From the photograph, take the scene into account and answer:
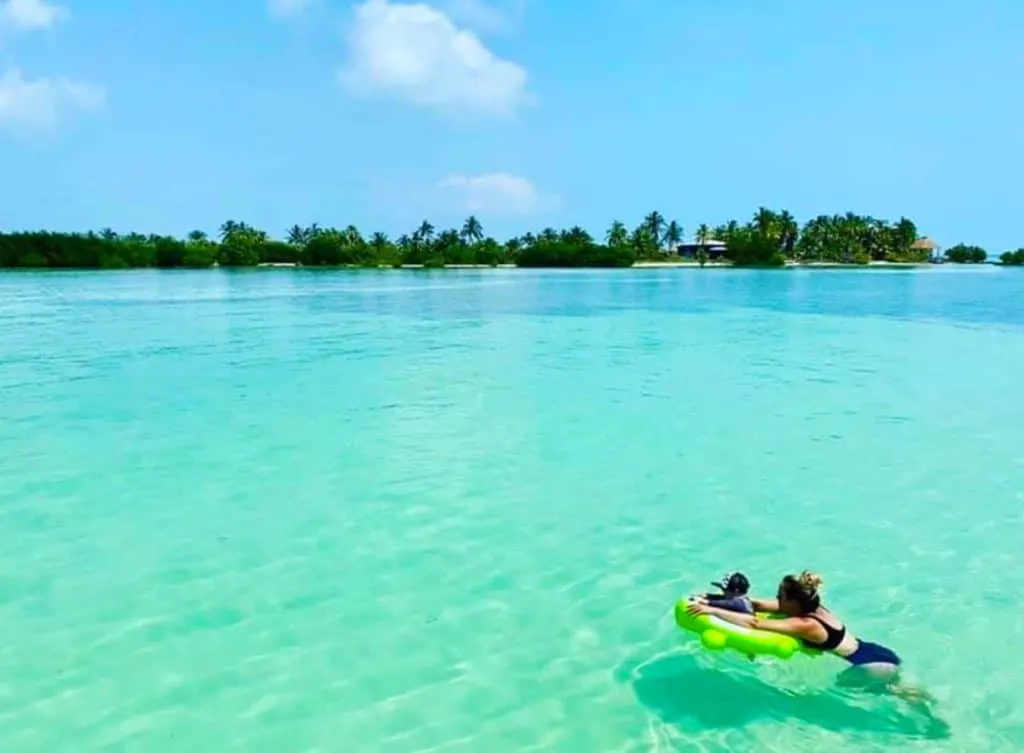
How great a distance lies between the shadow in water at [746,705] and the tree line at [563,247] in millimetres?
122447

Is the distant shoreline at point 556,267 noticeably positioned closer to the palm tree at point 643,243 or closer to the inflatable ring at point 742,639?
the palm tree at point 643,243

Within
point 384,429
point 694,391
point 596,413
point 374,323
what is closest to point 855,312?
point 374,323

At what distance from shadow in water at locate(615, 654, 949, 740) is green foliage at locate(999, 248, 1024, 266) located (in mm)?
→ 212783

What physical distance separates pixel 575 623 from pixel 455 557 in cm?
177

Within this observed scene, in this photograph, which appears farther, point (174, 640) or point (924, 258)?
point (924, 258)

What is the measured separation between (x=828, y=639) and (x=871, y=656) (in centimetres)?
40

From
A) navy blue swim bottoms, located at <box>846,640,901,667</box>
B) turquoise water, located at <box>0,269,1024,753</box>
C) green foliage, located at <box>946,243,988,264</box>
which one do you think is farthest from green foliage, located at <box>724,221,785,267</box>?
navy blue swim bottoms, located at <box>846,640,901,667</box>

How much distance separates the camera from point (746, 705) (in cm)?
561

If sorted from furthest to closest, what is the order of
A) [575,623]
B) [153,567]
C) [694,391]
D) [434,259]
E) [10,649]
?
[434,259], [694,391], [153,567], [575,623], [10,649]

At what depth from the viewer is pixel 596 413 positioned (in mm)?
15391

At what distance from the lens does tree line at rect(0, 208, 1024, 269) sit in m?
126

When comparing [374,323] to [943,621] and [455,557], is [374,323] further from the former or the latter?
[943,621]

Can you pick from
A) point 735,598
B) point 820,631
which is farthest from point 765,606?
point 820,631

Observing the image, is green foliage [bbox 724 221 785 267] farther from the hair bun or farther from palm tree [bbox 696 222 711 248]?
the hair bun
